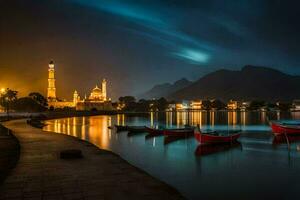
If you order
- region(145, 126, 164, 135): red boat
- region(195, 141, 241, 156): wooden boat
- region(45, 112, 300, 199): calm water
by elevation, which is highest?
region(145, 126, 164, 135): red boat

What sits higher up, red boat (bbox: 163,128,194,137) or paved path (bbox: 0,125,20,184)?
paved path (bbox: 0,125,20,184)

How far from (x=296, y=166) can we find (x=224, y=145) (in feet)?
→ 42.3

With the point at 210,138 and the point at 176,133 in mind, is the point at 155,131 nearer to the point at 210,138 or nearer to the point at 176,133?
the point at 176,133

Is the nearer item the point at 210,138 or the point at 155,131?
the point at 210,138

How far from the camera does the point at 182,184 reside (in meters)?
19.6

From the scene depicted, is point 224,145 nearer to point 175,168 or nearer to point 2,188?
point 175,168

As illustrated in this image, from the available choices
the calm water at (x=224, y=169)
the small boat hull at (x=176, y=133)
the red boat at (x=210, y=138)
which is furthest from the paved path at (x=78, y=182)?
the small boat hull at (x=176, y=133)

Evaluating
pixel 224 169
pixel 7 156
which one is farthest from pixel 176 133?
pixel 7 156

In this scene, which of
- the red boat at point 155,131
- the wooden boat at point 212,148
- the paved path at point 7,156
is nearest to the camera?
the paved path at point 7,156

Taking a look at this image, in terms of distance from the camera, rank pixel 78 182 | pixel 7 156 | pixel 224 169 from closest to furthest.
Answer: pixel 78 182 → pixel 7 156 → pixel 224 169

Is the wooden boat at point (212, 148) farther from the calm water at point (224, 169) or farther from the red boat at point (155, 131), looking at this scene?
the red boat at point (155, 131)

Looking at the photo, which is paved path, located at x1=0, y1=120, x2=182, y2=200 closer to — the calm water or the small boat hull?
the calm water

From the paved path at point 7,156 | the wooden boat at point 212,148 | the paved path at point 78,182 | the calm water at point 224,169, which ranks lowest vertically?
the calm water at point 224,169

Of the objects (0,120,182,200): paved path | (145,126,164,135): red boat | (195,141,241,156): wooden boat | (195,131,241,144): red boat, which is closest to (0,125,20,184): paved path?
(0,120,182,200): paved path
